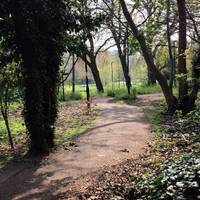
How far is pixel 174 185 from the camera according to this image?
588 centimetres

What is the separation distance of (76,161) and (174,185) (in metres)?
5.20

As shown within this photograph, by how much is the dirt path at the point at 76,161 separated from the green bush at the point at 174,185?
2135 millimetres

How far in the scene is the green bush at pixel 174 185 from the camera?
5.66 metres

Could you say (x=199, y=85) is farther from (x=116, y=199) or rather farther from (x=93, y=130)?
(x=116, y=199)

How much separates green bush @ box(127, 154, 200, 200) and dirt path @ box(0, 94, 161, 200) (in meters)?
2.14

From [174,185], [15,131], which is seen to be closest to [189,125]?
[174,185]

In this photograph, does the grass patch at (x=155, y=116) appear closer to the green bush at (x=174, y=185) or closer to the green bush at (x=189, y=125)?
the green bush at (x=189, y=125)

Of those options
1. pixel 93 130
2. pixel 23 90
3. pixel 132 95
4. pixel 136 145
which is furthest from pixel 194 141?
pixel 132 95

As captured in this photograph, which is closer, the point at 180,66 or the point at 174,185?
the point at 174,185

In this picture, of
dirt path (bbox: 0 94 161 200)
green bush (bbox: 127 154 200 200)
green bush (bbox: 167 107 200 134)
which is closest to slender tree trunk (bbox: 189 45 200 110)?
dirt path (bbox: 0 94 161 200)

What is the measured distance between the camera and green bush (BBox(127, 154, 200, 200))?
18.6 ft

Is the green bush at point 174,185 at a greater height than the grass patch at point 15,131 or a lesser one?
greater

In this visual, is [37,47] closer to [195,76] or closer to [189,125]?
[189,125]

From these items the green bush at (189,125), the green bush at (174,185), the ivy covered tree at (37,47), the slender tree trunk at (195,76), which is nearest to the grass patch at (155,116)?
the slender tree trunk at (195,76)
